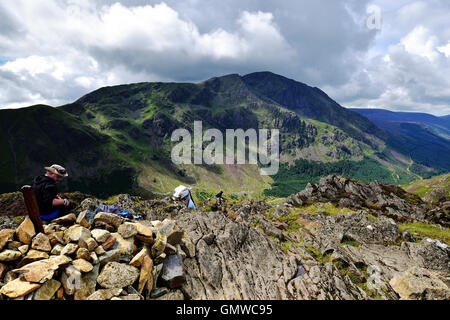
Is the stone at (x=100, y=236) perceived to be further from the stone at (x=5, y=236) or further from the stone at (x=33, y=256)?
the stone at (x=5, y=236)

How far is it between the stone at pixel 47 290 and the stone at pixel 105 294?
134cm

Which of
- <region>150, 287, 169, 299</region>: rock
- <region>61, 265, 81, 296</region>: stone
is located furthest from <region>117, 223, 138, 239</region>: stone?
<region>150, 287, 169, 299</region>: rock

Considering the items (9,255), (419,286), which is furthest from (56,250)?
(419,286)

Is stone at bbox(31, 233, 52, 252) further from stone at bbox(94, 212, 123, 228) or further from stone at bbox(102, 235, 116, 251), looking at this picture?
stone at bbox(94, 212, 123, 228)

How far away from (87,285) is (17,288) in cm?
223

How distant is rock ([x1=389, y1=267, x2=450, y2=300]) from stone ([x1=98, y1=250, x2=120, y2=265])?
21.4 meters

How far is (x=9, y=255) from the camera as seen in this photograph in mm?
8328

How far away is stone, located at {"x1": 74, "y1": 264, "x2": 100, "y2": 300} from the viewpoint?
8.54 meters

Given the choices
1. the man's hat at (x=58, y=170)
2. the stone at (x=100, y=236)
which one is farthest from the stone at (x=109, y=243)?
the man's hat at (x=58, y=170)

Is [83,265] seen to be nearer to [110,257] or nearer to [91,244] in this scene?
[91,244]

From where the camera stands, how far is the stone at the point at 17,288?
738 centimetres
